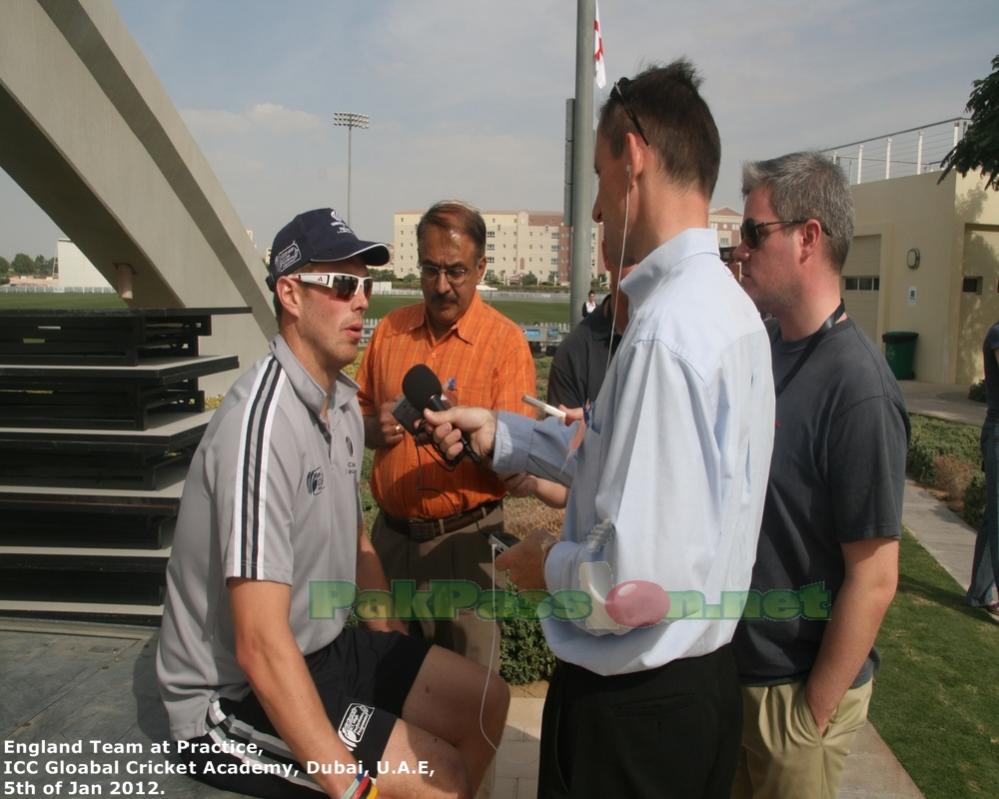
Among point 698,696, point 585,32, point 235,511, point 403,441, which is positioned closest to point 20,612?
point 403,441

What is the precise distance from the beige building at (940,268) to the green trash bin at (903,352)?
14 centimetres

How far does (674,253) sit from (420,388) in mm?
1441

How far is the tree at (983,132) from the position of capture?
14.2 m

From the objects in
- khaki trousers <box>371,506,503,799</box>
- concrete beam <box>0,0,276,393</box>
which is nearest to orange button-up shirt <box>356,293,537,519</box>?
khaki trousers <box>371,506,503,799</box>

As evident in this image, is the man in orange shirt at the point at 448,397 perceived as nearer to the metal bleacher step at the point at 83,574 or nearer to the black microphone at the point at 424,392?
the black microphone at the point at 424,392

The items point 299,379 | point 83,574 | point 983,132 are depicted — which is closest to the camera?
point 299,379

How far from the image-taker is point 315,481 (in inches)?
94.0

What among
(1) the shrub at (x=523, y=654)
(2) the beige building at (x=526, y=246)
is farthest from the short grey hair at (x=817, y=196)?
(2) the beige building at (x=526, y=246)

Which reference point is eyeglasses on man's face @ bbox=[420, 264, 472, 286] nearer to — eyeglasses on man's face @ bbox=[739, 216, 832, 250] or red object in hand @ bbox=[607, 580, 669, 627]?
eyeglasses on man's face @ bbox=[739, 216, 832, 250]

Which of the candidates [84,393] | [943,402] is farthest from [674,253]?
[943,402]

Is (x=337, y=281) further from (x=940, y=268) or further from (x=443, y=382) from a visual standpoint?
(x=940, y=268)

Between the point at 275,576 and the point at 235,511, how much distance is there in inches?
7.9

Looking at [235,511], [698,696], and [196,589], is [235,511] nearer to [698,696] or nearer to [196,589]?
[196,589]

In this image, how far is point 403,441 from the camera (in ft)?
11.4
